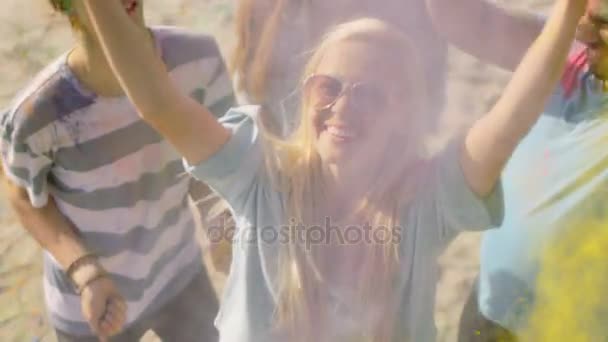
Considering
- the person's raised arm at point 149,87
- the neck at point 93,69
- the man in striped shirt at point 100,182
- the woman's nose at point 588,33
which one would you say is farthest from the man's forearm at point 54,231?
the woman's nose at point 588,33

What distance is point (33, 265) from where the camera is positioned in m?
1.31

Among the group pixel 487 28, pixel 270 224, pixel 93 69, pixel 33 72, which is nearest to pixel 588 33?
pixel 487 28

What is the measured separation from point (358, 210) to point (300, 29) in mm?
175

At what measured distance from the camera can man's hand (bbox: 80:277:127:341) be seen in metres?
0.70

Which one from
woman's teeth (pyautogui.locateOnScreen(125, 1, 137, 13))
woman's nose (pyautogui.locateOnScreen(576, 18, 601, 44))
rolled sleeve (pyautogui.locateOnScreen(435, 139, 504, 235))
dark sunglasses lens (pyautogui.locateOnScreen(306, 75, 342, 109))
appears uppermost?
woman's teeth (pyautogui.locateOnScreen(125, 1, 137, 13))

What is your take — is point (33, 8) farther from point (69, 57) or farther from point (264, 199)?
point (264, 199)

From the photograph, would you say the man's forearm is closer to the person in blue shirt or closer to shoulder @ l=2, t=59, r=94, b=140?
shoulder @ l=2, t=59, r=94, b=140

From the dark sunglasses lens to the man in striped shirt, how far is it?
0.17 m

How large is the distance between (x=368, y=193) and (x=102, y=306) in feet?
0.97

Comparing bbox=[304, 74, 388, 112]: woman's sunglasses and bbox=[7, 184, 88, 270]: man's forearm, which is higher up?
bbox=[304, 74, 388, 112]: woman's sunglasses

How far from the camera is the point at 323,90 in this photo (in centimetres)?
54

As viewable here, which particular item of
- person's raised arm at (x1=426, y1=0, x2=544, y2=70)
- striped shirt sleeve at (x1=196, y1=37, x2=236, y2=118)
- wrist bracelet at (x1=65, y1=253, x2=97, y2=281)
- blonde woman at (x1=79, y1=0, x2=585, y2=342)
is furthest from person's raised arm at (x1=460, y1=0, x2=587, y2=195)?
wrist bracelet at (x1=65, y1=253, x2=97, y2=281)

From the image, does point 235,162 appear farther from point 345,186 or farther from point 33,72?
point 33,72

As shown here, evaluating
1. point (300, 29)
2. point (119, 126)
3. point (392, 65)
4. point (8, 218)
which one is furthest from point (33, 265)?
point (392, 65)
